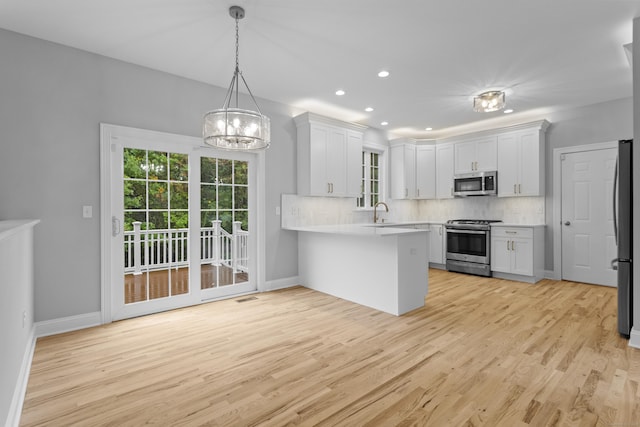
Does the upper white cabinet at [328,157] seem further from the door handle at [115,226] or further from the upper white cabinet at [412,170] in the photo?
the door handle at [115,226]

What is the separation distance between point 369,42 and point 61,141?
3.02 meters

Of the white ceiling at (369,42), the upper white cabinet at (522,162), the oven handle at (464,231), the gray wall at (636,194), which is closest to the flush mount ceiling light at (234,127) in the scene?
the white ceiling at (369,42)

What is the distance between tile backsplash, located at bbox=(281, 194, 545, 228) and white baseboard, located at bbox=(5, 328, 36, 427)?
9.62ft

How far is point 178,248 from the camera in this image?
381 centimetres

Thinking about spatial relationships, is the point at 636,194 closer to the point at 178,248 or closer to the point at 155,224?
the point at 178,248

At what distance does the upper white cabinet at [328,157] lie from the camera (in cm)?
474

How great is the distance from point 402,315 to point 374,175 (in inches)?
139

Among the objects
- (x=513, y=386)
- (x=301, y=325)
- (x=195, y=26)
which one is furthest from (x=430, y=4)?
(x=301, y=325)

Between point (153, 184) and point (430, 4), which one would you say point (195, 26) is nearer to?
point (153, 184)

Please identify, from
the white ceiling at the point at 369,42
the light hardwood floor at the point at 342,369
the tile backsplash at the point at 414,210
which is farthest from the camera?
the tile backsplash at the point at 414,210

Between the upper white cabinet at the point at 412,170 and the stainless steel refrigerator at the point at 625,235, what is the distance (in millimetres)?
3596

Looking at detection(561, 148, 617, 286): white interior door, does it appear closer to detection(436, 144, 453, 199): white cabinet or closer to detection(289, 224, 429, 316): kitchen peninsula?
detection(436, 144, 453, 199): white cabinet

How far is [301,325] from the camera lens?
10.6ft

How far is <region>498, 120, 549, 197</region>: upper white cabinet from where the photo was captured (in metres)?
5.14
